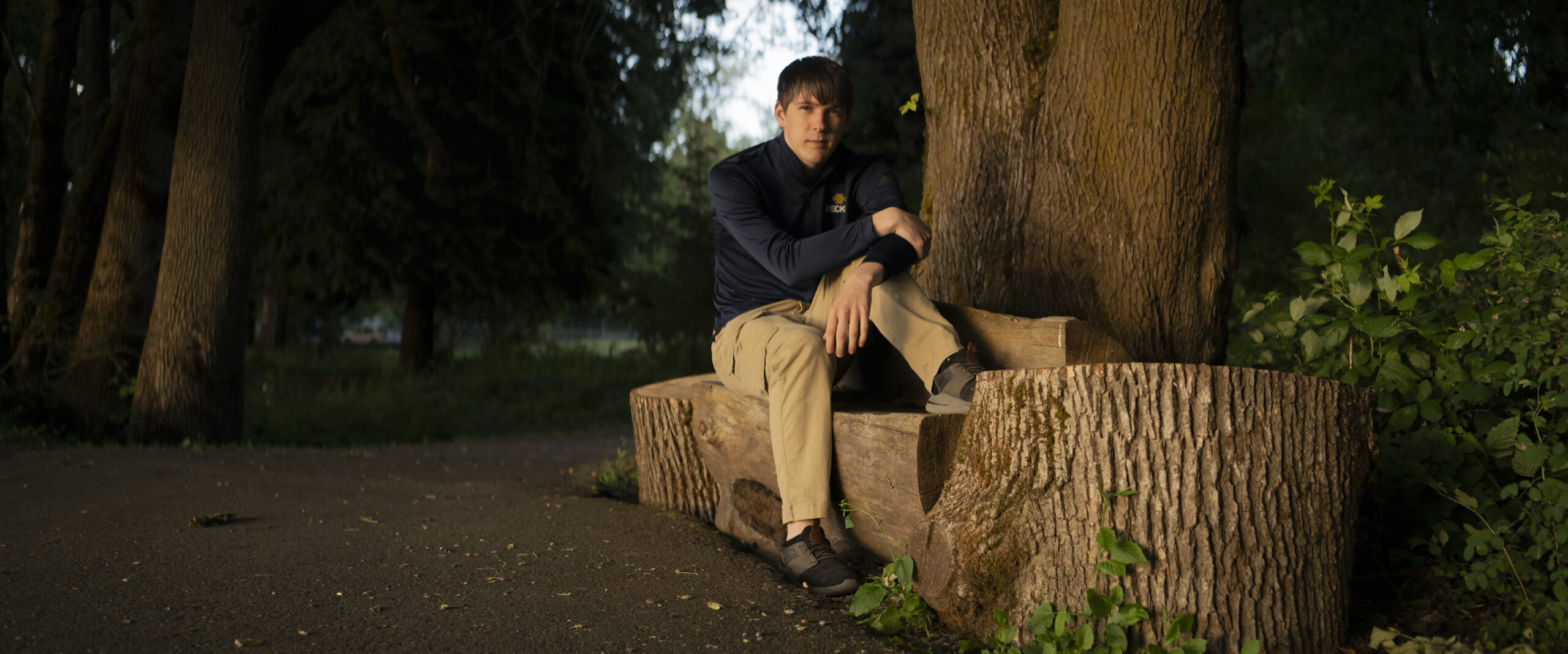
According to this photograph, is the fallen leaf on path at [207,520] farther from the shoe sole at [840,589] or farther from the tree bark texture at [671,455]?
the shoe sole at [840,589]

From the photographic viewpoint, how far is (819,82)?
3.99 m

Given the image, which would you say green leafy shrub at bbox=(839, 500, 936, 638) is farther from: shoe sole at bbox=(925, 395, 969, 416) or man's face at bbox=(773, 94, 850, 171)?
man's face at bbox=(773, 94, 850, 171)

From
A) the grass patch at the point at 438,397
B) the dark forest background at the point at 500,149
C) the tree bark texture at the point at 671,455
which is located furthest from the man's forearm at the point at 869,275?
the dark forest background at the point at 500,149

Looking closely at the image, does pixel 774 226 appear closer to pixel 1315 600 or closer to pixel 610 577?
pixel 610 577

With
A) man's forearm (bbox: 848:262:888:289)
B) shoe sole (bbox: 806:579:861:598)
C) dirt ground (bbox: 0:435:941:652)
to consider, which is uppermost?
man's forearm (bbox: 848:262:888:289)

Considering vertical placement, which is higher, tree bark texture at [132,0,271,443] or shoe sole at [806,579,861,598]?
tree bark texture at [132,0,271,443]

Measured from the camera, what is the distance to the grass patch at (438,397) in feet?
36.6

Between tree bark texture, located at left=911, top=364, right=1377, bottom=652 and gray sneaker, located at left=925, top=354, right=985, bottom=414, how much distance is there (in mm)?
417

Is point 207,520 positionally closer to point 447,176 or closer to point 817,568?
point 817,568

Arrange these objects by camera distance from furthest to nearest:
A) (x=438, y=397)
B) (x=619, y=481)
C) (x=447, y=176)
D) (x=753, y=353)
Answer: (x=438, y=397) < (x=447, y=176) < (x=619, y=481) < (x=753, y=353)

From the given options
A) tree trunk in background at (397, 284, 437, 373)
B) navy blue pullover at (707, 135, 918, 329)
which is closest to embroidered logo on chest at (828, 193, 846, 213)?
navy blue pullover at (707, 135, 918, 329)

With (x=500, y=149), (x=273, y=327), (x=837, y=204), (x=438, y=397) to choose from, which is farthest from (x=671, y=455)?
(x=273, y=327)

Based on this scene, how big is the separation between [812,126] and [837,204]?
1.34 ft

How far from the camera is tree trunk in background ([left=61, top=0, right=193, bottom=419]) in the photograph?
8.41m
